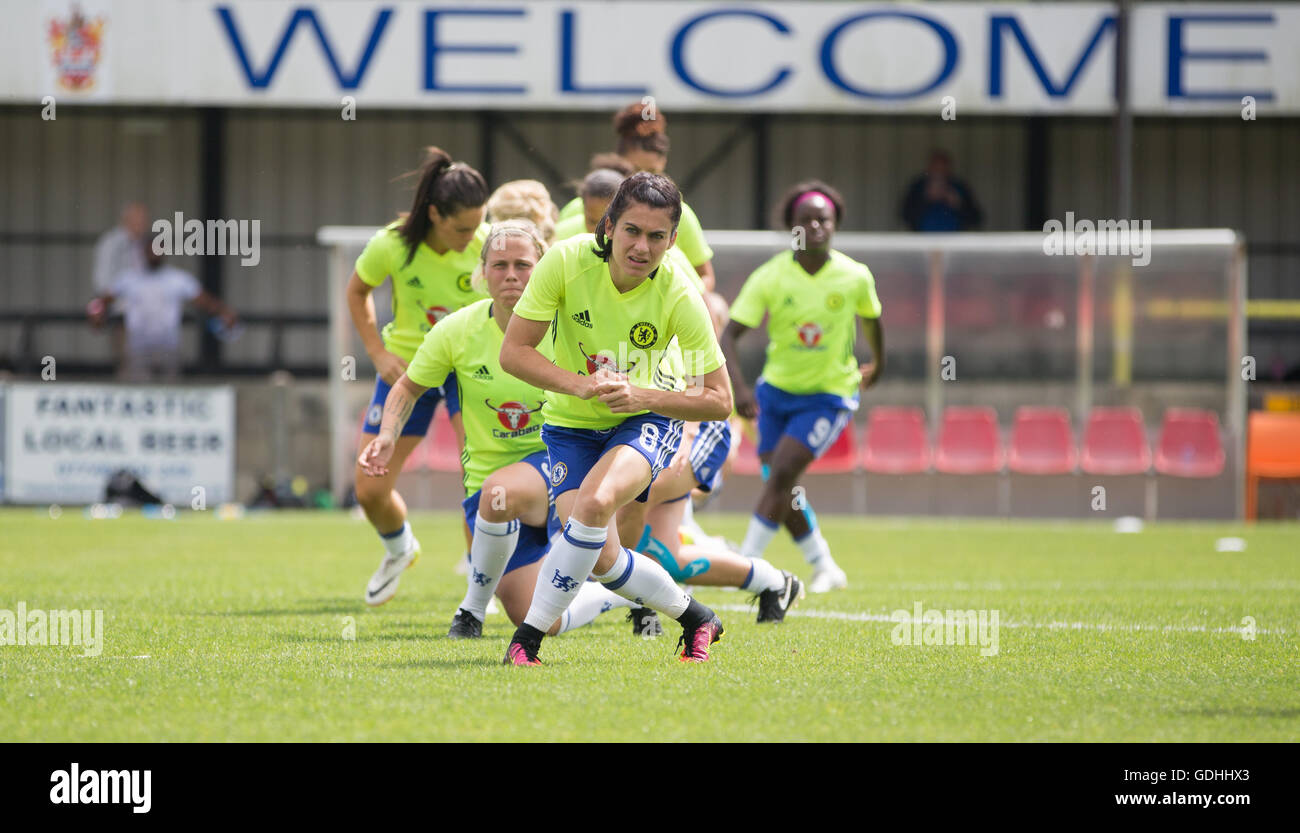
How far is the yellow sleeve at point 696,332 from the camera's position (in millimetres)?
5891

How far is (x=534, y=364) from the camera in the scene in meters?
5.77

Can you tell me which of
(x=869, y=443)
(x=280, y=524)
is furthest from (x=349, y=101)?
(x=869, y=443)

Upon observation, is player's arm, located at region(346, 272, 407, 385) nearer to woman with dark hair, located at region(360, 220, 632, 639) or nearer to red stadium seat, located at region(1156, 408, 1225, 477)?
woman with dark hair, located at region(360, 220, 632, 639)

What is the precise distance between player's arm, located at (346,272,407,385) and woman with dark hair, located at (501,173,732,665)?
1.97 meters

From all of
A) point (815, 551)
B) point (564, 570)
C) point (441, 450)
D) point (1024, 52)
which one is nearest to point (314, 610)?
point (564, 570)

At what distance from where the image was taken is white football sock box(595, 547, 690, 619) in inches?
238

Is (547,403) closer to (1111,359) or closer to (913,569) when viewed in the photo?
(913,569)

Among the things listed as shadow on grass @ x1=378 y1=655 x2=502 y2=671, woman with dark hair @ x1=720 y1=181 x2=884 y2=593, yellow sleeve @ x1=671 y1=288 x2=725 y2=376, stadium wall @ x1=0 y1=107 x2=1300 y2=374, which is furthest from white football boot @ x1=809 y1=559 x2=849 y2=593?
stadium wall @ x1=0 y1=107 x2=1300 y2=374

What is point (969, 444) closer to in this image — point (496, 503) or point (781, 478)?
point (781, 478)

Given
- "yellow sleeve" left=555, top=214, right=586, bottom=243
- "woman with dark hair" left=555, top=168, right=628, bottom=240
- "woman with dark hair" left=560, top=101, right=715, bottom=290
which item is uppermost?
"woman with dark hair" left=560, top=101, right=715, bottom=290

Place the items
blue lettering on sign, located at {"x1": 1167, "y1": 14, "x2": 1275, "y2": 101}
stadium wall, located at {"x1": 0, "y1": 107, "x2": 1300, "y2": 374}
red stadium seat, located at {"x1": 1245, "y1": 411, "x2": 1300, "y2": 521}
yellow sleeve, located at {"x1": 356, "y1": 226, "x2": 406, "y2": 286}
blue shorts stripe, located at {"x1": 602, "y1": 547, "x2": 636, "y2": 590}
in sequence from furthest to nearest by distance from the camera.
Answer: stadium wall, located at {"x1": 0, "y1": 107, "x2": 1300, "y2": 374} < blue lettering on sign, located at {"x1": 1167, "y1": 14, "x2": 1275, "y2": 101} < red stadium seat, located at {"x1": 1245, "y1": 411, "x2": 1300, "y2": 521} < yellow sleeve, located at {"x1": 356, "y1": 226, "x2": 406, "y2": 286} < blue shorts stripe, located at {"x1": 602, "y1": 547, "x2": 636, "y2": 590}

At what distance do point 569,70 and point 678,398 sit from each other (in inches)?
549

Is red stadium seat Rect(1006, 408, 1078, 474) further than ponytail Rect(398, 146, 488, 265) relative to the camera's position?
Yes

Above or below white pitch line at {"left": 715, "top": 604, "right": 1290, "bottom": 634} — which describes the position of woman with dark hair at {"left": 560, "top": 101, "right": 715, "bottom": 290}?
above
